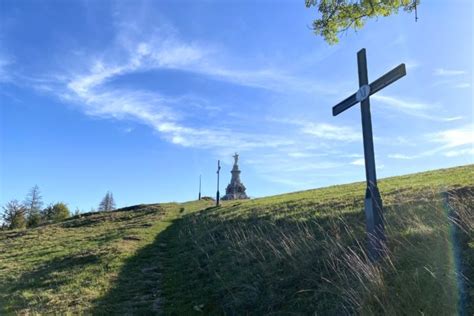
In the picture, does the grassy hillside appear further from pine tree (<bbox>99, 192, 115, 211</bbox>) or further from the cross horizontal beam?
pine tree (<bbox>99, 192, 115, 211</bbox>)

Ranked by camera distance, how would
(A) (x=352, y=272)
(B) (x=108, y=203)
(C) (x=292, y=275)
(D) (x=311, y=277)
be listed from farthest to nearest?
(B) (x=108, y=203), (C) (x=292, y=275), (D) (x=311, y=277), (A) (x=352, y=272)

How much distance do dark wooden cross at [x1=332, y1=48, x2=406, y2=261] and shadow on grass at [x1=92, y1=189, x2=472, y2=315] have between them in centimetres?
27

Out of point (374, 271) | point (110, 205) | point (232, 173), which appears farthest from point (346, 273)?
point (110, 205)

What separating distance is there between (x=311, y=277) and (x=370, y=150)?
7.75 feet

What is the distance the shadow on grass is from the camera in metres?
5.05

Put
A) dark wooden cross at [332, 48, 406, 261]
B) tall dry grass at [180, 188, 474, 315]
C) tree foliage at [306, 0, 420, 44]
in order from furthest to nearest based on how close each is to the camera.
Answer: tree foliage at [306, 0, 420, 44] → dark wooden cross at [332, 48, 406, 261] → tall dry grass at [180, 188, 474, 315]

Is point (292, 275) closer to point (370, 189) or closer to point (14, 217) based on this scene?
point (370, 189)

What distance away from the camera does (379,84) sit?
640cm

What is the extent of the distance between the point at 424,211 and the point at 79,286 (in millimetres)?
8570

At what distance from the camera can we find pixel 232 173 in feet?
268

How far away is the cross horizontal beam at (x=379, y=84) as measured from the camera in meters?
5.90

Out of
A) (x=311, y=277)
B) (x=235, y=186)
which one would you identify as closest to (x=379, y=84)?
(x=311, y=277)

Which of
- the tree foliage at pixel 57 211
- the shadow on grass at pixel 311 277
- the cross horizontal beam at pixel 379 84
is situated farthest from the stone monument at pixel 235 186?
the cross horizontal beam at pixel 379 84

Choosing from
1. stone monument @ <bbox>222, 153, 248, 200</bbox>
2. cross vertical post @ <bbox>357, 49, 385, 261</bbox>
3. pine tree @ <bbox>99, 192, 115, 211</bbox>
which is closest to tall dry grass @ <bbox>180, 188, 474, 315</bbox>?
A: cross vertical post @ <bbox>357, 49, 385, 261</bbox>
